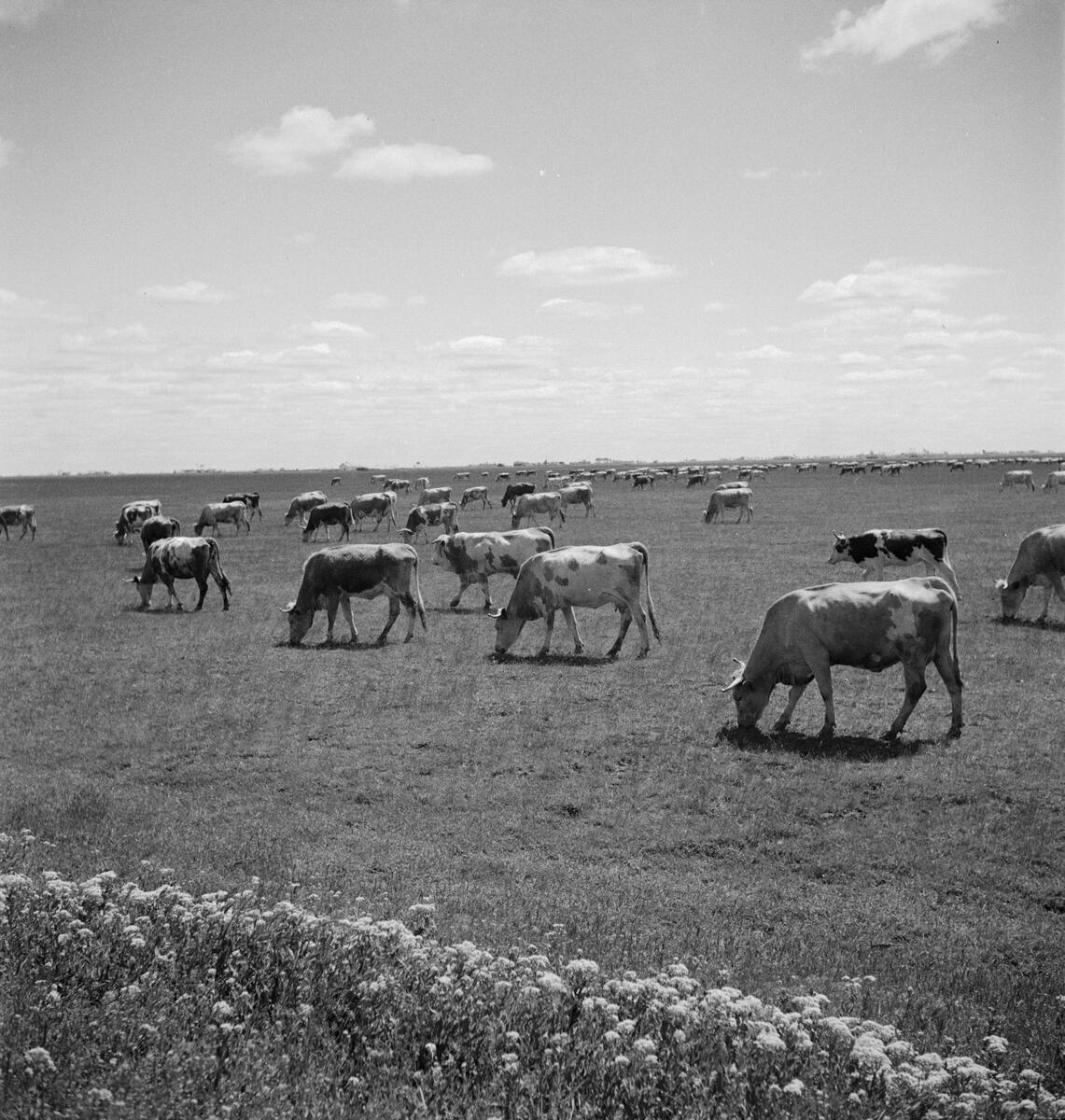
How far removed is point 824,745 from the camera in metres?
12.5

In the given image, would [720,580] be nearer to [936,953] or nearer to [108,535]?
[936,953]

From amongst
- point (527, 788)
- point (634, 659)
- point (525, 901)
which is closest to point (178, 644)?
point (634, 659)

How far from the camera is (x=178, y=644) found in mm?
20250

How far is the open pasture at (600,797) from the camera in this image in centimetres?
757

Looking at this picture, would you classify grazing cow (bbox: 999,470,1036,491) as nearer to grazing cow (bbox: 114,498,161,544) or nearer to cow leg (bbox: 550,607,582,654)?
grazing cow (bbox: 114,498,161,544)

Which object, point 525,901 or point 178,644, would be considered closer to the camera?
point 525,901

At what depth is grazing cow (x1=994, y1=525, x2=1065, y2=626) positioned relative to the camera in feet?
67.4

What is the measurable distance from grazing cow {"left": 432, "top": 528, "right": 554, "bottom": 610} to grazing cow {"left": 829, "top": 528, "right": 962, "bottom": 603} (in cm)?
869

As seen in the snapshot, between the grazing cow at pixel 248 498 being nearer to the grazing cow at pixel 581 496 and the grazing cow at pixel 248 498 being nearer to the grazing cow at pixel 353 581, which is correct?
the grazing cow at pixel 581 496

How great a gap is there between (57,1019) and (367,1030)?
1.56 meters

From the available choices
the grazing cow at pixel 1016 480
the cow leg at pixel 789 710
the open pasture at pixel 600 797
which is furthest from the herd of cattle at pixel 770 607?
the grazing cow at pixel 1016 480

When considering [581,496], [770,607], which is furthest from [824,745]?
[581,496]

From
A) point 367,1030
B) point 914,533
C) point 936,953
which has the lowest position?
point 936,953

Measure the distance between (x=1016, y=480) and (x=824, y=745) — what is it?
74.1 metres
